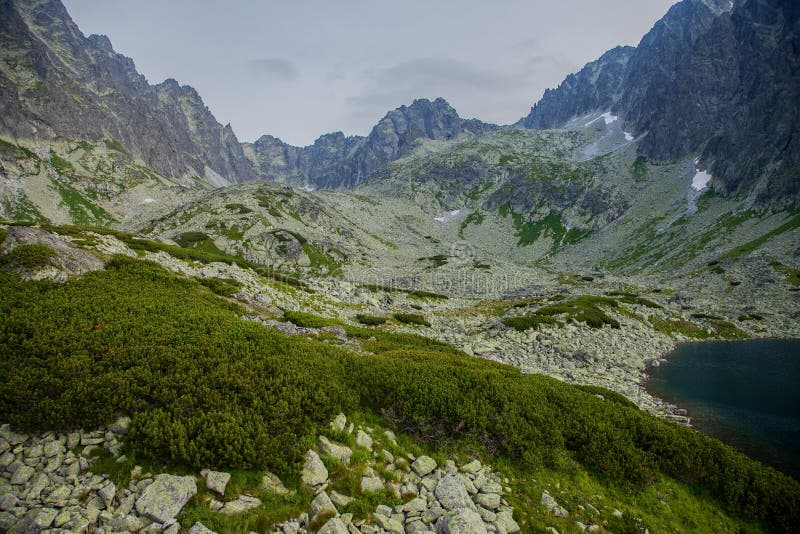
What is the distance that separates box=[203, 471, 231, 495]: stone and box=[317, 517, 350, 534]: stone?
2174mm

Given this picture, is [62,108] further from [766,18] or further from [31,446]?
[766,18]

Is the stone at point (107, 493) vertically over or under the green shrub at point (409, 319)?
over

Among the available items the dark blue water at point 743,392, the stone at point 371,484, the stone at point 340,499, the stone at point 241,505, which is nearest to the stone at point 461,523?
the stone at point 371,484

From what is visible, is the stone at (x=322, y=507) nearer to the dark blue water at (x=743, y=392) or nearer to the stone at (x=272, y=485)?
the stone at (x=272, y=485)

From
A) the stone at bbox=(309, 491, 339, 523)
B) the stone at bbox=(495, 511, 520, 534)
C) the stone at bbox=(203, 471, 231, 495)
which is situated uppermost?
the stone at bbox=(203, 471, 231, 495)

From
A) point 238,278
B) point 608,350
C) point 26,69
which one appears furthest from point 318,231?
point 26,69

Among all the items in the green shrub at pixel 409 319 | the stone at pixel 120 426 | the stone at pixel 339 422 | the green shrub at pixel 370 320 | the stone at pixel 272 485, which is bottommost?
the green shrub at pixel 409 319

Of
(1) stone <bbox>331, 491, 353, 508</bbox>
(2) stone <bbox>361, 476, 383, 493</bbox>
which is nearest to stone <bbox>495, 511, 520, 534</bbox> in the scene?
(2) stone <bbox>361, 476, 383, 493</bbox>

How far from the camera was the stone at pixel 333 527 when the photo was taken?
7.34 metres

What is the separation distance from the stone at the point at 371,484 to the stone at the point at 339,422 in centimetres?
177

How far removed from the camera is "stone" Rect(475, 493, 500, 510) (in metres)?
9.24

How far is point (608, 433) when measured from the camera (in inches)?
501

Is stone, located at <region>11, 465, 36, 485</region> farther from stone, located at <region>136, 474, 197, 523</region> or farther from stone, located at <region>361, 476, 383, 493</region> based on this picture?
stone, located at <region>361, 476, 383, 493</region>

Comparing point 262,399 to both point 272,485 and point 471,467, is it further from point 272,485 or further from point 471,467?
point 471,467
